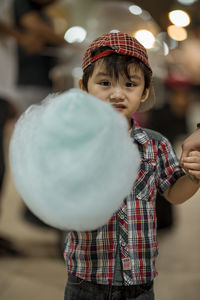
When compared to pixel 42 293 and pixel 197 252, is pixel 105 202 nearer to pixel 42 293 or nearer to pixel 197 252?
pixel 42 293

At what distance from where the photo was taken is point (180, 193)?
0.48 m

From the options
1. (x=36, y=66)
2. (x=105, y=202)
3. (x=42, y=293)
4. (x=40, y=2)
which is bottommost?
(x=42, y=293)

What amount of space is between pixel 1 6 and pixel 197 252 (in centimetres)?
97

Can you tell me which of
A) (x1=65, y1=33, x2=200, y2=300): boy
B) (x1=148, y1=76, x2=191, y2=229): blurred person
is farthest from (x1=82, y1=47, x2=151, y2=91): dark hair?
(x1=148, y1=76, x2=191, y2=229): blurred person

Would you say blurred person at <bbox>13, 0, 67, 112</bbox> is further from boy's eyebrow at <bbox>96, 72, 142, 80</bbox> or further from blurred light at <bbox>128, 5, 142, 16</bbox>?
boy's eyebrow at <bbox>96, 72, 142, 80</bbox>

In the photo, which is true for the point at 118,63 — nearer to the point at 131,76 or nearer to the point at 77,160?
the point at 131,76

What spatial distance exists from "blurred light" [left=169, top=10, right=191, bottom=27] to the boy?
17cm

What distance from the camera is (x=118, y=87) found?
42 centimetres

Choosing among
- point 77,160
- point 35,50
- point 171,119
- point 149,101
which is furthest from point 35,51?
point 77,160

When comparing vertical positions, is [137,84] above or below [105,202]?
above

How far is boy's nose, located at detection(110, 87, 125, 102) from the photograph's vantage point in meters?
0.42

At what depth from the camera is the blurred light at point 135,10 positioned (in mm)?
560

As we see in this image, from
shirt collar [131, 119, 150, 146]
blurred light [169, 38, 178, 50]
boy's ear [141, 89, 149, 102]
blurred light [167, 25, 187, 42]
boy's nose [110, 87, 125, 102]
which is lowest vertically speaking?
shirt collar [131, 119, 150, 146]

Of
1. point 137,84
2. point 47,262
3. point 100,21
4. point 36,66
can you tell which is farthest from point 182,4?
point 47,262
